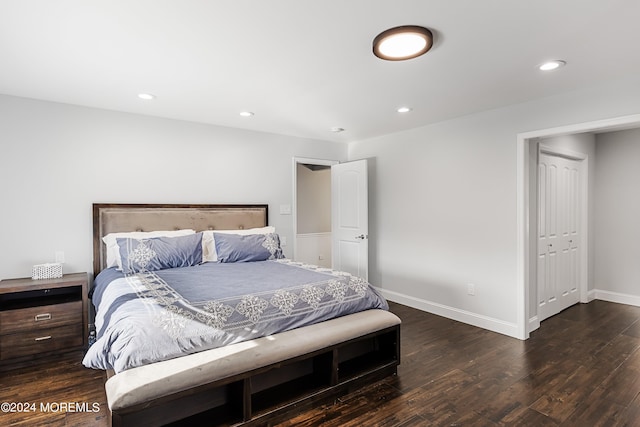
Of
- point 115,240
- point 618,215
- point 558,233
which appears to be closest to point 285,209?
point 115,240

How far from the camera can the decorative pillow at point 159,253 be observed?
10.4ft

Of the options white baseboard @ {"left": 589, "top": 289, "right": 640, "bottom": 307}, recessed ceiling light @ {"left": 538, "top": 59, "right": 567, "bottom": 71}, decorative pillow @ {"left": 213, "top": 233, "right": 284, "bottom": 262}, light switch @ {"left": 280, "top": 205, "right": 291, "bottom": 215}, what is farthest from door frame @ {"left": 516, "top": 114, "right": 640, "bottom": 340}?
light switch @ {"left": 280, "top": 205, "right": 291, "bottom": 215}

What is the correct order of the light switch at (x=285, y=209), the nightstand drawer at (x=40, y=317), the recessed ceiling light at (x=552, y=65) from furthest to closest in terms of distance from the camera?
the light switch at (x=285, y=209)
the nightstand drawer at (x=40, y=317)
the recessed ceiling light at (x=552, y=65)

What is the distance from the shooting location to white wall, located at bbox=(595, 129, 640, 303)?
4516mm

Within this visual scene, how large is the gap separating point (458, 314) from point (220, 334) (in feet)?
9.80

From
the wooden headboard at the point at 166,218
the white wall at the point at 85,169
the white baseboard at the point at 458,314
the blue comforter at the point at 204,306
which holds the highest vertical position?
the white wall at the point at 85,169

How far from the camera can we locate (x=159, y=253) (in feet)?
10.8

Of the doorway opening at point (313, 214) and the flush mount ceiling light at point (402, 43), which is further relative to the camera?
the doorway opening at point (313, 214)

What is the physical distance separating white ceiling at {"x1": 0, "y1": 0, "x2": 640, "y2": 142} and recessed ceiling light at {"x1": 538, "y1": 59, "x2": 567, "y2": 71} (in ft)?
0.23

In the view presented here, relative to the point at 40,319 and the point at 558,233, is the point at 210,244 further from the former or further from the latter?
the point at 558,233

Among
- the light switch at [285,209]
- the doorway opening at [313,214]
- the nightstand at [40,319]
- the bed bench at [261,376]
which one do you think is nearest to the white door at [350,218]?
the light switch at [285,209]

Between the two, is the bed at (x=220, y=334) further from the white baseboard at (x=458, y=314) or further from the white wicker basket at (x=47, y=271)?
the white baseboard at (x=458, y=314)

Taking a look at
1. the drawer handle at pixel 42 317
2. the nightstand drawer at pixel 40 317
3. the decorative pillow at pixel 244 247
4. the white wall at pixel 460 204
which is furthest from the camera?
the decorative pillow at pixel 244 247

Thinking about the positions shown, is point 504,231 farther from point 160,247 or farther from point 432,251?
point 160,247
